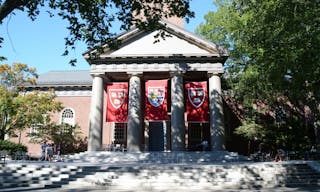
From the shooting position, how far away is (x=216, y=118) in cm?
2391

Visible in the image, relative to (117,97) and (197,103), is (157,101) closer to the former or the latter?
(197,103)

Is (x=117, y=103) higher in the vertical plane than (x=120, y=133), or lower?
higher

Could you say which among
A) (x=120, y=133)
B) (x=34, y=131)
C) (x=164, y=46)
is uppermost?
(x=164, y=46)

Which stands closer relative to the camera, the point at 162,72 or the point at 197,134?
the point at 162,72

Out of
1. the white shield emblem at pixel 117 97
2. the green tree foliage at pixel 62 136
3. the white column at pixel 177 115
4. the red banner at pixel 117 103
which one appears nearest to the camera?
the white column at pixel 177 115

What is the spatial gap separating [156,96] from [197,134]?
7485 millimetres

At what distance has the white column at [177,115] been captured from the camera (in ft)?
76.9

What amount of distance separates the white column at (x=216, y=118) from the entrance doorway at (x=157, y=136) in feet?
18.1

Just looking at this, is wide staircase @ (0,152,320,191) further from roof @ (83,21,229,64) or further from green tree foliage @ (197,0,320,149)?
roof @ (83,21,229,64)

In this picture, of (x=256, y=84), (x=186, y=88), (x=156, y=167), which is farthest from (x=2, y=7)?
(x=256, y=84)

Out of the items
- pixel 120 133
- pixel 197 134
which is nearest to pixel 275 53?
pixel 197 134

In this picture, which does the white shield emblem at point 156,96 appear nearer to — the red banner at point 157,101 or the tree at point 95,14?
the red banner at point 157,101

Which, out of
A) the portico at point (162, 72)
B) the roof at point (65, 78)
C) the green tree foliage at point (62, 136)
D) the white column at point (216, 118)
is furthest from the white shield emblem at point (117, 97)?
the roof at point (65, 78)

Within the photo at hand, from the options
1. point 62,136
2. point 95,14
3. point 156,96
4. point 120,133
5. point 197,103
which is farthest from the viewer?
point 120,133
